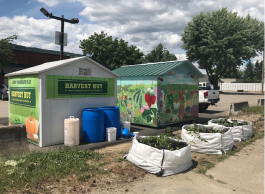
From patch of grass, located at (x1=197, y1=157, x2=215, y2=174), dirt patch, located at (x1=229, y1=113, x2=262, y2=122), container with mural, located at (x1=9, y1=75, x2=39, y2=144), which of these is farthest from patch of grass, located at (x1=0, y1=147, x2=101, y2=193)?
dirt patch, located at (x1=229, y1=113, x2=262, y2=122)

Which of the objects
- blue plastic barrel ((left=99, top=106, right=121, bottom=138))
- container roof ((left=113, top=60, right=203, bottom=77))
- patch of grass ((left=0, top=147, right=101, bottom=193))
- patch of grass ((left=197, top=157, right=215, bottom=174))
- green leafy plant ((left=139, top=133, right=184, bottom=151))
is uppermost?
container roof ((left=113, top=60, right=203, bottom=77))

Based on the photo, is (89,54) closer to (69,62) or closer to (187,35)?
(187,35)

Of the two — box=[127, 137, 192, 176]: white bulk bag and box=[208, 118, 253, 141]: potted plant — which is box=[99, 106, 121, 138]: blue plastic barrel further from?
box=[208, 118, 253, 141]: potted plant

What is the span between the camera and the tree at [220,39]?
106 ft

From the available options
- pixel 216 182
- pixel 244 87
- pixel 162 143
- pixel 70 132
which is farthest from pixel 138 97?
pixel 244 87

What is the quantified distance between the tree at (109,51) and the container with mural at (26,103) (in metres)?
22.0

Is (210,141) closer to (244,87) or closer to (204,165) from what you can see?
(204,165)

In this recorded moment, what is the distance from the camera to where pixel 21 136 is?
545cm

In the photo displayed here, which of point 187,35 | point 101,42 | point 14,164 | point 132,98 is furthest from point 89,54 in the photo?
point 14,164

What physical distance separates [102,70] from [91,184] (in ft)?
14.1

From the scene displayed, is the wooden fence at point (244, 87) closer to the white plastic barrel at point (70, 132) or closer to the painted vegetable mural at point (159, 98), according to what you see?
the painted vegetable mural at point (159, 98)

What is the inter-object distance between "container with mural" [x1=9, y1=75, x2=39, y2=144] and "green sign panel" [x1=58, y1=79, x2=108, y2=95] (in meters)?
0.69

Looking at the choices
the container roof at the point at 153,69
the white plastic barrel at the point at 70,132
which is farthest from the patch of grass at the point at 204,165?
the container roof at the point at 153,69

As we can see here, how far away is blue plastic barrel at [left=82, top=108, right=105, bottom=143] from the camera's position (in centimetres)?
657
